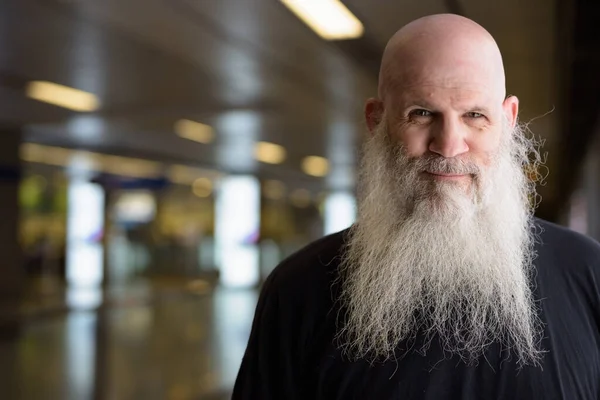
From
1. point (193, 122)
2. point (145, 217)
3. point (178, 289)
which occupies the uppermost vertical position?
point (193, 122)

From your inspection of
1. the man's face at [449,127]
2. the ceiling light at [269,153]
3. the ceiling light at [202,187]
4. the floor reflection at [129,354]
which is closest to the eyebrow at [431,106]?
the man's face at [449,127]

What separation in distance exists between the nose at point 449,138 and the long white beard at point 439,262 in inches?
1.0

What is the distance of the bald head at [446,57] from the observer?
149 cm

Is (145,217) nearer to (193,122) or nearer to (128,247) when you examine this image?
(128,247)

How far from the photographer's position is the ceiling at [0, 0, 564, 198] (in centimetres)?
526

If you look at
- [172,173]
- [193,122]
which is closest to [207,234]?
[172,173]

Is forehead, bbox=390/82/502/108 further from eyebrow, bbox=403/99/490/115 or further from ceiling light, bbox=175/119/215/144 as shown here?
ceiling light, bbox=175/119/215/144

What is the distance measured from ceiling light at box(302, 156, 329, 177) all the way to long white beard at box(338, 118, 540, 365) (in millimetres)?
15218

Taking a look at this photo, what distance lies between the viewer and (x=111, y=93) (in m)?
8.72

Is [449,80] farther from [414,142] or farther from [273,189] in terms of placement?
[273,189]

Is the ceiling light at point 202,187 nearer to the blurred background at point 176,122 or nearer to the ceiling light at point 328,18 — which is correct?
the blurred background at point 176,122

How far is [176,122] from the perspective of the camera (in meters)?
11.0

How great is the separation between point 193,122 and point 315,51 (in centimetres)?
484

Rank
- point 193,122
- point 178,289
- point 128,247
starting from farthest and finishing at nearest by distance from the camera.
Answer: point 128,247 → point 178,289 → point 193,122
